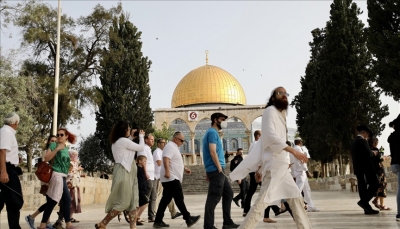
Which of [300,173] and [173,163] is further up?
[173,163]

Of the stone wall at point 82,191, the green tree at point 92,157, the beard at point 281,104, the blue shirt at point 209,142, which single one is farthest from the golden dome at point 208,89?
the beard at point 281,104

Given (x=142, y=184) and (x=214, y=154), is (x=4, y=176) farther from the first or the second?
(x=142, y=184)

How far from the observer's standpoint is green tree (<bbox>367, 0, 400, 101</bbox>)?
15414mm

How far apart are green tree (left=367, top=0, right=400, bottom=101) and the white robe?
1181 centimetres

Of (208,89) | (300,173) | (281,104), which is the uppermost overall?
(208,89)

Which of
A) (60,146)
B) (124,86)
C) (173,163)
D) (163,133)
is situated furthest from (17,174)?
(163,133)

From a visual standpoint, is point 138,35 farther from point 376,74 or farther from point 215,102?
point 215,102

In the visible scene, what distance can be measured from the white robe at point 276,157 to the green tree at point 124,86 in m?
25.2

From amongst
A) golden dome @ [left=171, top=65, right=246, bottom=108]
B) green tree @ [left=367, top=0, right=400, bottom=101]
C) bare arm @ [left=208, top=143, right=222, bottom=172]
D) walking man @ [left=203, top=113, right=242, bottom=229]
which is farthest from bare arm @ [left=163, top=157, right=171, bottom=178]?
golden dome @ [left=171, top=65, right=246, bottom=108]

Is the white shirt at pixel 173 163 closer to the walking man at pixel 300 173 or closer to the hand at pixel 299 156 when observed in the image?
the walking man at pixel 300 173

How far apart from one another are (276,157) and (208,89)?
50676 mm

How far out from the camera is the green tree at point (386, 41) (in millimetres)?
15414

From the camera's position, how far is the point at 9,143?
580cm

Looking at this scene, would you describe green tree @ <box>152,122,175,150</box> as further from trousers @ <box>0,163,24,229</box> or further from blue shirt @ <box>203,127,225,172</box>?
trousers @ <box>0,163,24,229</box>
